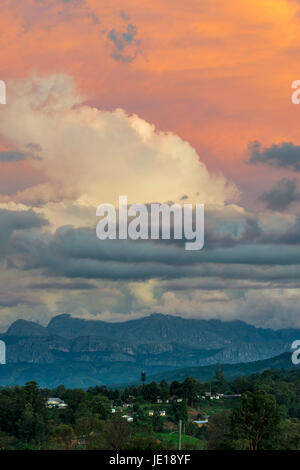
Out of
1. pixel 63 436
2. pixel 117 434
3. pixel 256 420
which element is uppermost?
pixel 256 420

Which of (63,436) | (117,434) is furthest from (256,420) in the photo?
(63,436)

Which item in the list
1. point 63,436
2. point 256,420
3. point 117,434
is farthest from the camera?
point 63,436

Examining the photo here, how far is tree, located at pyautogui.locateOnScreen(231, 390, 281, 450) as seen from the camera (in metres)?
156

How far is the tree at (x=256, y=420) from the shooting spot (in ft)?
511

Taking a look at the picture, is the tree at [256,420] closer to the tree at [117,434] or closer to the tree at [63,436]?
the tree at [117,434]

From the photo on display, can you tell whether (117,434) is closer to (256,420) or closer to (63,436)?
(63,436)

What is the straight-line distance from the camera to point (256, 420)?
520ft

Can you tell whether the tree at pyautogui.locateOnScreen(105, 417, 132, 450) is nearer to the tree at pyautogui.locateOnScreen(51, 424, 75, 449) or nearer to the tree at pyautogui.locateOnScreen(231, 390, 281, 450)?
the tree at pyautogui.locateOnScreen(51, 424, 75, 449)

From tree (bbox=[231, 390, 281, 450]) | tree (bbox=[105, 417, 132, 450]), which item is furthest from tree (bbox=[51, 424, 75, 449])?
tree (bbox=[231, 390, 281, 450])

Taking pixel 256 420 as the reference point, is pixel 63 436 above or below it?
below
